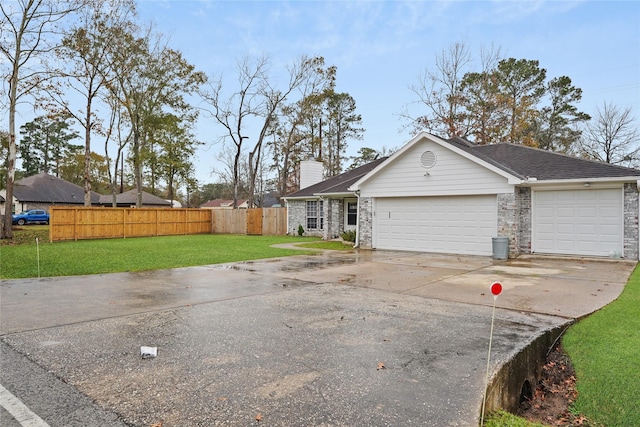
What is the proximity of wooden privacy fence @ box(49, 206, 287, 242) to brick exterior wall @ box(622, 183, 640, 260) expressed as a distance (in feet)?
57.4

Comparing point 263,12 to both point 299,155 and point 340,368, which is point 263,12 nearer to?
point 340,368

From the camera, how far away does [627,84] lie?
80.1 ft

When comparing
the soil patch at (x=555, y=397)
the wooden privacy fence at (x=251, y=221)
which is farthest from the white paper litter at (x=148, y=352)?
the wooden privacy fence at (x=251, y=221)

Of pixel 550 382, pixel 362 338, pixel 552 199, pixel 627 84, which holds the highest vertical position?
pixel 627 84

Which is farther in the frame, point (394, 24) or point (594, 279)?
point (394, 24)

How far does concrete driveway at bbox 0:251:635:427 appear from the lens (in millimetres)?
3072

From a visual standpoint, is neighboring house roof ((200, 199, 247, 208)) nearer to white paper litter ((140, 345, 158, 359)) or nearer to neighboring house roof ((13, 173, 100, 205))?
neighboring house roof ((13, 173, 100, 205))

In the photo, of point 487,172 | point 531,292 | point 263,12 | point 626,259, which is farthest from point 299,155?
point 531,292

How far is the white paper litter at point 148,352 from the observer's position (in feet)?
13.6

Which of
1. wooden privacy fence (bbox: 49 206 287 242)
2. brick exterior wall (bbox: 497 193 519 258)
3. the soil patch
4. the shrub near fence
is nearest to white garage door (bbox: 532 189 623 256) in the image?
brick exterior wall (bbox: 497 193 519 258)

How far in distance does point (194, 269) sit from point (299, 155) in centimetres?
2855

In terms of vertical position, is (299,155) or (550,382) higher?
(299,155)

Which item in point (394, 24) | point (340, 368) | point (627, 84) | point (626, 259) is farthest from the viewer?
point (627, 84)

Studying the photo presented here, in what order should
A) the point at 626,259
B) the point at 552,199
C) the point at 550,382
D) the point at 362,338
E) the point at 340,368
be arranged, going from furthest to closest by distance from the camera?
the point at 552,199, the point at 626,259, the point at 362,338, the point at 550,382, the point at 340,368
